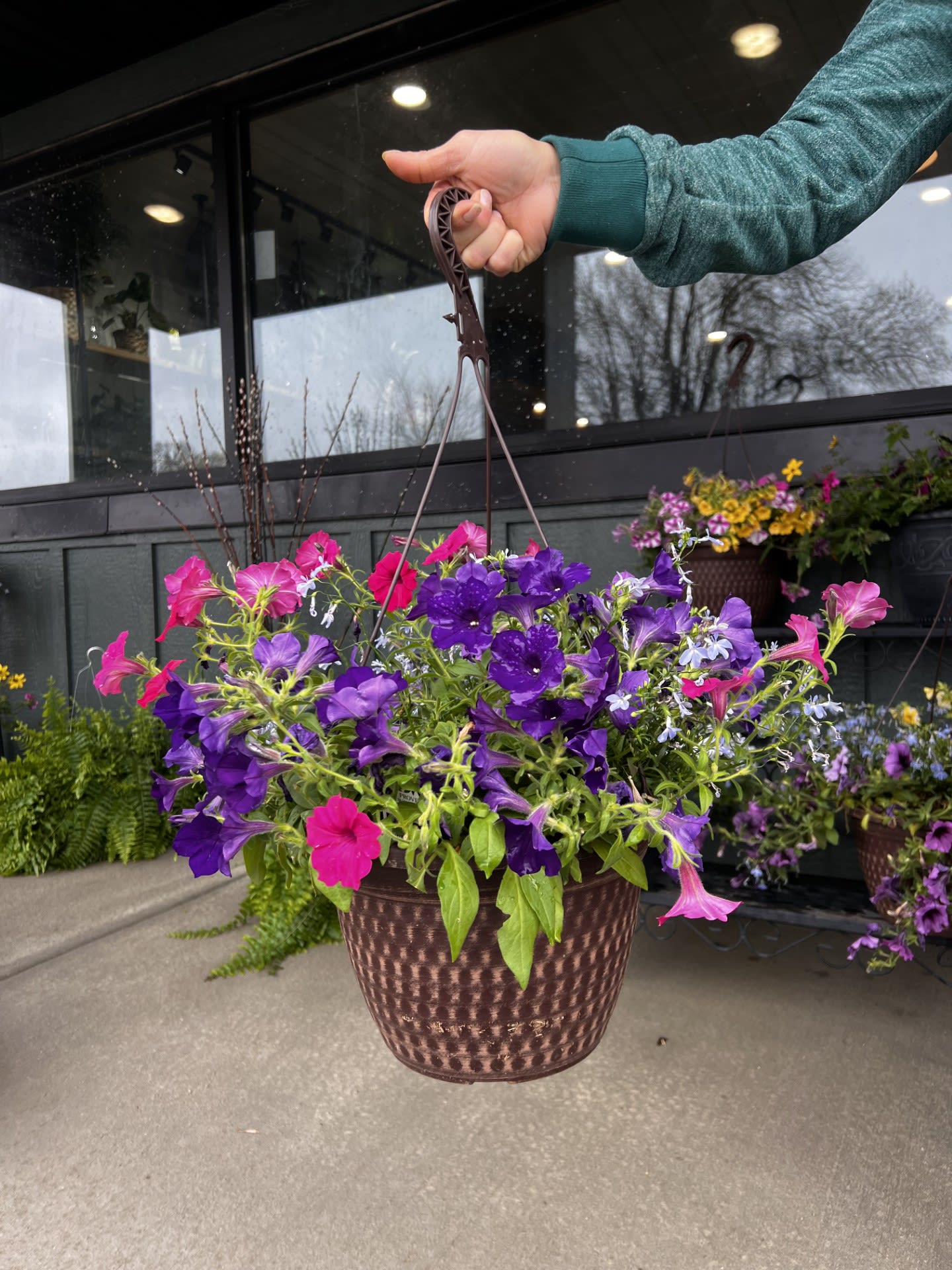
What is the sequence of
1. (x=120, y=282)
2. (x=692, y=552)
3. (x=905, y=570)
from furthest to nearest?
(x=120, y=282) → (x=692, y=552) → (x=905, y=570)

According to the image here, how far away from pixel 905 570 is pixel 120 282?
3500mm

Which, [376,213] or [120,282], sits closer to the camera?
[376,213]

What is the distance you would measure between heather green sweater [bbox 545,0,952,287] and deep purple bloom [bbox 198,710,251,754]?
0.51 m

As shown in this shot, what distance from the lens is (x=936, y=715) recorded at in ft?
7.30

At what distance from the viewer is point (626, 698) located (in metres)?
0.65

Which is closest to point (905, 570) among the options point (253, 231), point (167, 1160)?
point (167, 1160)

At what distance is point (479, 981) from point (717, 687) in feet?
1.00

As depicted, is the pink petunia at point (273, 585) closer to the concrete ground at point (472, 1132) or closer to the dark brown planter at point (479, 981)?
the dark brown planter at point (479, 981)

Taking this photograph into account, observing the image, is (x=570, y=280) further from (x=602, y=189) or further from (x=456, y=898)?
(x=456, y=898)

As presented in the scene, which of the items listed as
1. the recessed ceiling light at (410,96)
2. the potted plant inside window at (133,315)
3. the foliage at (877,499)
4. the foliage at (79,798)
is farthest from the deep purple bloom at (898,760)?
the potted plant inside window at (133,315)

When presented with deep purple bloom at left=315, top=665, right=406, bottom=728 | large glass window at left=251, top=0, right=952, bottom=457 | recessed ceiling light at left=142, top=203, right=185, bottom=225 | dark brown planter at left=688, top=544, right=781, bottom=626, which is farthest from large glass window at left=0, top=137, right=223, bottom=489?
deep purple bloom at left=315, top=665, right=406, bottom=728

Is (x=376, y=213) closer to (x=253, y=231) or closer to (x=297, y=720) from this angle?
(x=253, y=231)

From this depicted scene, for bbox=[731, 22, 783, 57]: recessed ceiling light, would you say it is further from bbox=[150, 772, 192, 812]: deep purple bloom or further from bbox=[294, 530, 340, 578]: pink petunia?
bbox=[150, 772, 192, 812]: deep purple bloom

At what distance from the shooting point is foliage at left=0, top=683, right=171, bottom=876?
3.13 m
